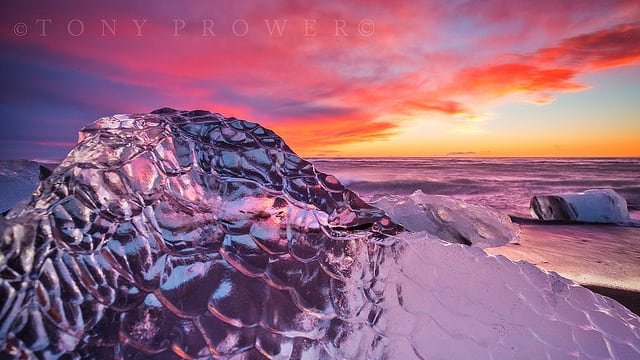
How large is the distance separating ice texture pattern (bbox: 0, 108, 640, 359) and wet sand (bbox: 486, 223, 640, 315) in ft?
3.94

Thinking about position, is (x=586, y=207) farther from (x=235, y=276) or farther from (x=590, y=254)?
(x=235, y=276)

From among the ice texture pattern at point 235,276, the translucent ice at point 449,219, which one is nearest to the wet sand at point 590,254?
the translucent ice at point 449,219

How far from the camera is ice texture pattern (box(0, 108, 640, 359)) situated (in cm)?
75

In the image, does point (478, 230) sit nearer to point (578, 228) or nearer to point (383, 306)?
point (578, 228)

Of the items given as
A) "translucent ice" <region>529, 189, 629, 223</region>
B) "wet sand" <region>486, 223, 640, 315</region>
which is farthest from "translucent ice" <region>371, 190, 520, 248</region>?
"translucent ice" <region>529, 189, 629, 223</region>

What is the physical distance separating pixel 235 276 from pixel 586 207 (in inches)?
174

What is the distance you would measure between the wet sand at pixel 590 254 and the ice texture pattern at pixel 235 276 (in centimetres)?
120

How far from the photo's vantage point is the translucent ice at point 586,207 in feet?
12.3

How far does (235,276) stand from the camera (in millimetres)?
860

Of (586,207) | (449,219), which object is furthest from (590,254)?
(586,207)

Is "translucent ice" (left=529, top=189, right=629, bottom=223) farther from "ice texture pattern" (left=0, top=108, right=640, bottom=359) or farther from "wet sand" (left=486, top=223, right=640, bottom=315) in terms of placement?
"ice texture pattern" (left=0, top=108, right=640, bottom=359)

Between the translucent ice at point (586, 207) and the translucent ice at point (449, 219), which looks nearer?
the translucent ice at point (449, 219)

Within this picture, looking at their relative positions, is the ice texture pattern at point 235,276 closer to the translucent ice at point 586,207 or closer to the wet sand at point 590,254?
the wet sand at point 590,254

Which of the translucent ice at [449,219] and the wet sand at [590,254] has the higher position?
the translucent ice at [449,219]
